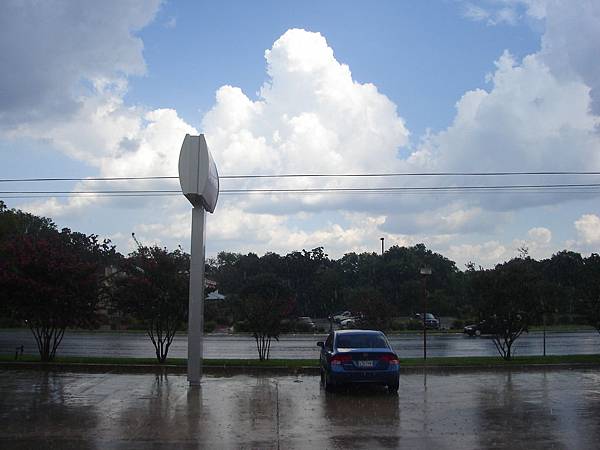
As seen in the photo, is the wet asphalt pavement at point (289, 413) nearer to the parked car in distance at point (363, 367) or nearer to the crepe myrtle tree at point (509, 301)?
the parked car in distance at point (363, 367)

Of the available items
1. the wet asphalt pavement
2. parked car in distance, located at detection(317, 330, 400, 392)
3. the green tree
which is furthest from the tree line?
parked car in distance, located at detection(317, 330, 400, 392)

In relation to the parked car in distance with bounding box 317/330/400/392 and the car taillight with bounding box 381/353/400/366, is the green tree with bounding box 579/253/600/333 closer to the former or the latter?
the parked car in distance with bounding box 317/330/400/392

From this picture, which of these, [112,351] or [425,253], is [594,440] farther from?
[425,253]

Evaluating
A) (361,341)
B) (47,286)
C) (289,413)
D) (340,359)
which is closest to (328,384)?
(340,359)

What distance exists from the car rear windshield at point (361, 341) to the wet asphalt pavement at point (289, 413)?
103 centimetres

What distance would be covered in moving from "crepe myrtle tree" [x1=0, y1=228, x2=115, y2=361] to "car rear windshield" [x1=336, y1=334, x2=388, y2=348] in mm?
8555

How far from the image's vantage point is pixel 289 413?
11125 mm

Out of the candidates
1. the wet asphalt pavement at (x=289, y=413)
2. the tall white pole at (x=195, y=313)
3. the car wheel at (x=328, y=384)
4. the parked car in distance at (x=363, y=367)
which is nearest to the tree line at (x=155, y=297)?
the wet asphalt pavement at (x=289, y=413)

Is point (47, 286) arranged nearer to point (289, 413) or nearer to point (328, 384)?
point (328, 384)

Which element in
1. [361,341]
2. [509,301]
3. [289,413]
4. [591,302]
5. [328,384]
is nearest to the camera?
[289,413]

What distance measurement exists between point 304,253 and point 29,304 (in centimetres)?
7039

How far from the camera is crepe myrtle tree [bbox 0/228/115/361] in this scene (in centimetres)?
1809

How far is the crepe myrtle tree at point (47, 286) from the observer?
1809 centimetres

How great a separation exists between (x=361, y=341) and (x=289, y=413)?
3.49 metres
